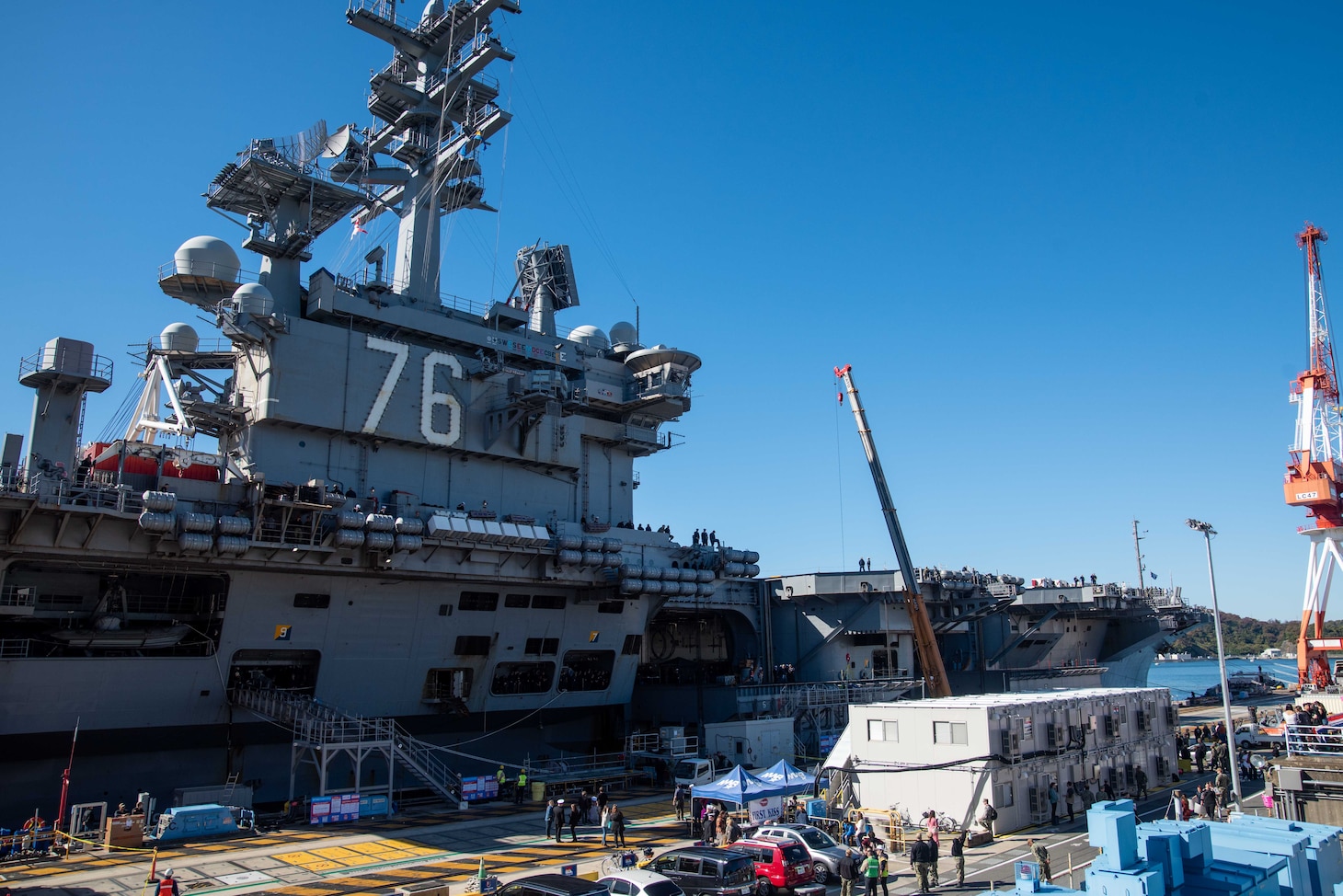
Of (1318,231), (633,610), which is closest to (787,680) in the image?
(633,610)

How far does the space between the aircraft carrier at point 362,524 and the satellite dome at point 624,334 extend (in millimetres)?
118

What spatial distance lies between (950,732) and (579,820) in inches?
391

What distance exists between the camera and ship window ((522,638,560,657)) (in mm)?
34500

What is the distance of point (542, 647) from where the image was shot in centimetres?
3494

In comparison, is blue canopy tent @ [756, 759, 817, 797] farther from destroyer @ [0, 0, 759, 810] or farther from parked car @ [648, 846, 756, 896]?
destroyer @ [0, 0, 759, 810]

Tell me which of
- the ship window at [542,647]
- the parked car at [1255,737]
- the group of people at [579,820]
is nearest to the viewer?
the group of people at [579,820]

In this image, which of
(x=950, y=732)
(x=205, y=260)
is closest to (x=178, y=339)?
(x=205, y=260)

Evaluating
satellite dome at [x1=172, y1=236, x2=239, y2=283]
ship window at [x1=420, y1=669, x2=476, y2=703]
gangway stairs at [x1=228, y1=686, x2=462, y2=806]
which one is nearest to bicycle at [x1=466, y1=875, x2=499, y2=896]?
gangway stairs at [x1=228, y1=686, x2=462, y2=806]

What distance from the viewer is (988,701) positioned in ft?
82.8

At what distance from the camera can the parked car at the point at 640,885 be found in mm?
14375

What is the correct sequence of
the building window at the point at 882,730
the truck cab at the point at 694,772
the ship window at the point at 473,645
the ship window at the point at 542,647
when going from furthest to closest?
1. the ship window at the point at 542,647
2. the ship window at the point at 473,645
3. the truck cab at the point at 694,772
4. the building window at the point at 882,730

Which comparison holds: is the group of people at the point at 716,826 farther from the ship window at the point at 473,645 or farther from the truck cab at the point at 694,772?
the ship window at the point at 473,645

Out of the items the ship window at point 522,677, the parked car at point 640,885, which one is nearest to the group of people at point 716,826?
the parked car at point 640,885

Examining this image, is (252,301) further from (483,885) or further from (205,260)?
(483,885)
